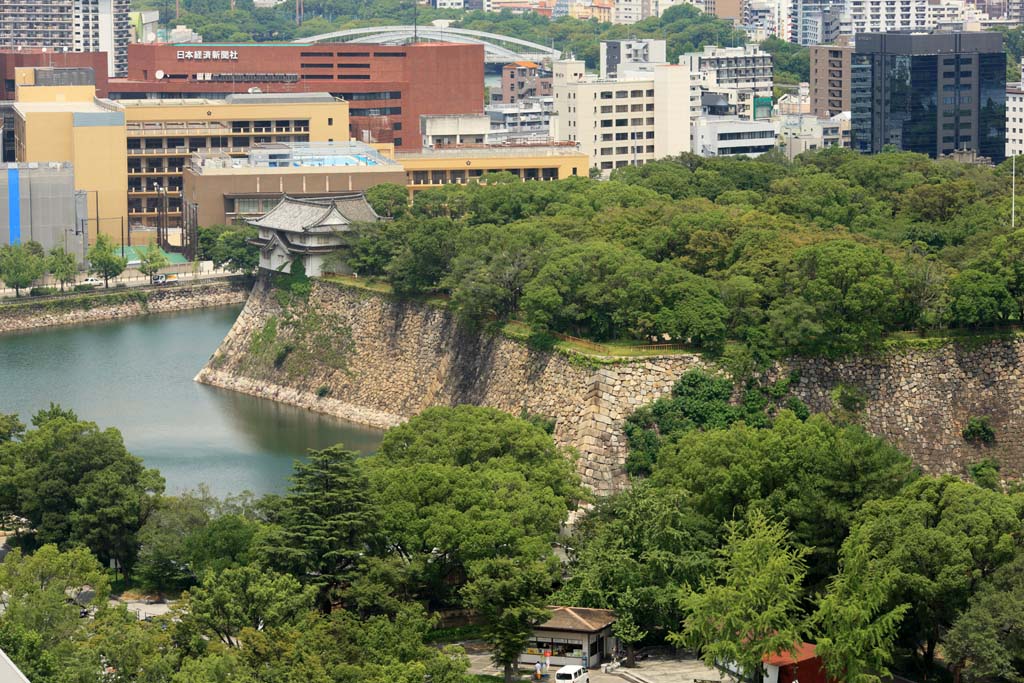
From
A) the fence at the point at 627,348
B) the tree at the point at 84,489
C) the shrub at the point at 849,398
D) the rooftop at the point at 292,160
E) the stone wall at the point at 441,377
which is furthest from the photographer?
the rooftop at the point at 292,160

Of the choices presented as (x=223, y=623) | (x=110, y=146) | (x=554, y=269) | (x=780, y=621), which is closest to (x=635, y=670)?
(x=780, y=621)

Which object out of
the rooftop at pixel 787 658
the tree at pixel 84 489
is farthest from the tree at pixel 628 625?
the tree at pixel 84 489

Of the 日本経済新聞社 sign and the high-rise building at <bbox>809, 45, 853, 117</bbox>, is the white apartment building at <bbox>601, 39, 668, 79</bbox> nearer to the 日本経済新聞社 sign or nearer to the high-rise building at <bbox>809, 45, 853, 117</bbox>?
the high-rise building at <bbox>809, 45, 853, 117</bbox>

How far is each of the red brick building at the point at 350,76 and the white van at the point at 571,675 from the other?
4791 cm

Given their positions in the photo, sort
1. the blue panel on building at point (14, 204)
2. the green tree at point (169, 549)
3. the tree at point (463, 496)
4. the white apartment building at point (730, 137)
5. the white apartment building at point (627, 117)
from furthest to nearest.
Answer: the white apartment building at point (730, 137)
the white apartment building at point (627, 117)
the blue panel on building at point (14, 204)
the green tree at point (169, 549)
the tree at point (463, 496)

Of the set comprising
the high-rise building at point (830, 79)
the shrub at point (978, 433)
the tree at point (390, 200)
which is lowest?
the shrub at point (978, 433)

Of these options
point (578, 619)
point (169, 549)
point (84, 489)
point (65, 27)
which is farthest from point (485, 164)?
point (65, 27)

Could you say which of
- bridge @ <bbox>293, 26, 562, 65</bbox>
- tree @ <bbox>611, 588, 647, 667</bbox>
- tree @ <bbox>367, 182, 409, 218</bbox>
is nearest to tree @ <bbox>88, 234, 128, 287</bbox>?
tree @ <bbox>367, 182, 409, 218</bbox>

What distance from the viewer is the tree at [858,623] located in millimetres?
25688

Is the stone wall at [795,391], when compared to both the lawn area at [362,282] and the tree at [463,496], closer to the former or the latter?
the tree at [463,496]

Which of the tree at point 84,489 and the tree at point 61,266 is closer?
the tree at point 84,489

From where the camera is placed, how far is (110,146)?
63.9 m

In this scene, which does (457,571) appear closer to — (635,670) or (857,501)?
(635,670)

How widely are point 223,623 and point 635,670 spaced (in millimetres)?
5087
